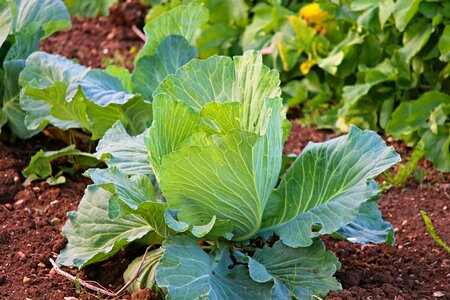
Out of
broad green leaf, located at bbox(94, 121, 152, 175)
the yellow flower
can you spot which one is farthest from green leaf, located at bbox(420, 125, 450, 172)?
broad green leaf, located at bbox(94, 121, 152, 175)

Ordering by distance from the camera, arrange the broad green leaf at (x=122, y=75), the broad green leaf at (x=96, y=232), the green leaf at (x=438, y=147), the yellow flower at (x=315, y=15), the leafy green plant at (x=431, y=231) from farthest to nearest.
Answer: the yellow flower at (x=315, y=15)
the green leaf at (x=438, y=147)
the broad green leaf at (x=122, y=75)
the leafy green plant at (x=431, y=231)
the broad green leaf at (x=96, y=232)

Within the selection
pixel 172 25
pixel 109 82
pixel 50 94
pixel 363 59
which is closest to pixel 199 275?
pixel 109 82

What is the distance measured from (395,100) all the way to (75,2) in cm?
343

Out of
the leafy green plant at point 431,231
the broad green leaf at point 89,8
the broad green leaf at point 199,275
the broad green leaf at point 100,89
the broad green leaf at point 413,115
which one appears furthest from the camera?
the broad green leaf at point 89,8

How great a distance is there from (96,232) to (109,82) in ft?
3.34

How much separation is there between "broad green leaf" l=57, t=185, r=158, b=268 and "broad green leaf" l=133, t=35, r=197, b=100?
893 millimetres

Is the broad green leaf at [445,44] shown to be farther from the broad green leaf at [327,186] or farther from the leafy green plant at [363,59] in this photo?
the broad green leaf at [327,186]

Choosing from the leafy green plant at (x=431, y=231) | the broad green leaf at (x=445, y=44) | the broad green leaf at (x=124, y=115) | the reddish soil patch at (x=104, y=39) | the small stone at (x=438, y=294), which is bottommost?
the reddish soil patch at (x=104, y=39)

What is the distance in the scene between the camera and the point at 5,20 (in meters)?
4.54

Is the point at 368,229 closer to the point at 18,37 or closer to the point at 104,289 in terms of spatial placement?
the point at 104,289

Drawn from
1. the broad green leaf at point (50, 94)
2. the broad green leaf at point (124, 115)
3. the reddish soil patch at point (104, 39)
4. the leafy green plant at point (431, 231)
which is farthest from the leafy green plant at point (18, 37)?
the leafy green plant at point (431, 231)

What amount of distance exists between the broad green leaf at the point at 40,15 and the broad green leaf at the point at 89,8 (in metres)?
2.38

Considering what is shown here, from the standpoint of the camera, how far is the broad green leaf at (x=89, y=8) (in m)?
7.41

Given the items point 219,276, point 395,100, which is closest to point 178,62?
point 219,276
